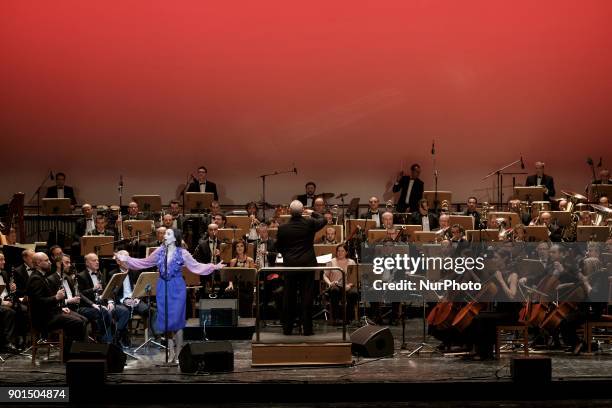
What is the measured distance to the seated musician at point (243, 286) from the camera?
1327 cm

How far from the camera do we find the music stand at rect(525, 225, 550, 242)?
43.0 ft

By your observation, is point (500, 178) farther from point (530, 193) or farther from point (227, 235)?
point (227, 235)

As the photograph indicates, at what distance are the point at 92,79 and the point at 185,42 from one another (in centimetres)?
166

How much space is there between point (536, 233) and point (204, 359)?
202 inches

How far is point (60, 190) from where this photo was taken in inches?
659

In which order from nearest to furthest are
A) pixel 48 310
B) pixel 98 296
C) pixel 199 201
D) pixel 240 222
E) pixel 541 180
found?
pixel 48 310 < pixel 98 296 < pixel 240 222 < pixel 199 201 < pixel 541 180

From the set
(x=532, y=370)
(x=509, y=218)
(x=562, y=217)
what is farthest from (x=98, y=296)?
(x=562, y=217)

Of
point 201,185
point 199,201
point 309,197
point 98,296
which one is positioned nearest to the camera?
point 98,296

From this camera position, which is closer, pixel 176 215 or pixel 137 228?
pixel 137 228

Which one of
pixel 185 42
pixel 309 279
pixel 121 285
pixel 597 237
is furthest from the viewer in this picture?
pixel 185 42

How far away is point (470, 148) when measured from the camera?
1733 centimetres

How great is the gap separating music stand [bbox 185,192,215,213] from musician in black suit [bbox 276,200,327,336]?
5124 mm

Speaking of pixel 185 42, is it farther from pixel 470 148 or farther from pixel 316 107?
pixel 470 148

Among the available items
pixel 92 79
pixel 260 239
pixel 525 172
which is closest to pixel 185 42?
pixel 92 79
